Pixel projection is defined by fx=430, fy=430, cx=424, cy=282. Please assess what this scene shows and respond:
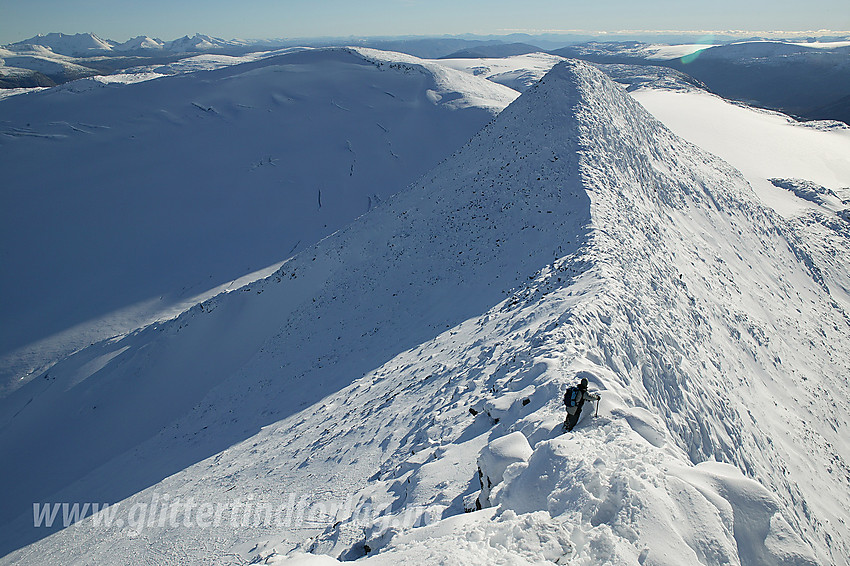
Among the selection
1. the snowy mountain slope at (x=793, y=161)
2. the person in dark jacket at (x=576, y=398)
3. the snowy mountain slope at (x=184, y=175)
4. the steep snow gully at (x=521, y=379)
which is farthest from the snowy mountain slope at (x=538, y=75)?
the person in dark jacket at (x=576, y=398)

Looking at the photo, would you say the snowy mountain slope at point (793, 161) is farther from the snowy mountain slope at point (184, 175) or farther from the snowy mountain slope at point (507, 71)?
the snowy mountain slope at point (507, 71)

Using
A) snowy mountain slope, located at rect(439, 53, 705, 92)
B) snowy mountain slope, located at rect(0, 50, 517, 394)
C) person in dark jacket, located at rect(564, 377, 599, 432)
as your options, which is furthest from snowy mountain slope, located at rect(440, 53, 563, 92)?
person in dark jacket, located at rect(564, 377, 599, 432)

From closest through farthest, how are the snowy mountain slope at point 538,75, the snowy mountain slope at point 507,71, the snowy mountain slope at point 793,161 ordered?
the snowy mountain slope at point 793,161
the snowy mountain slope at point 507,71
the snowy mountain slope at point 538,75

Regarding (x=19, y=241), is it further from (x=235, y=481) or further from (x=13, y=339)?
(x=235, y=481)

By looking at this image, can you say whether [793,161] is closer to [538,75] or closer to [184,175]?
[184,175]

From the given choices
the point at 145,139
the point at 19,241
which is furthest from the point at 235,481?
the point at 145,139
